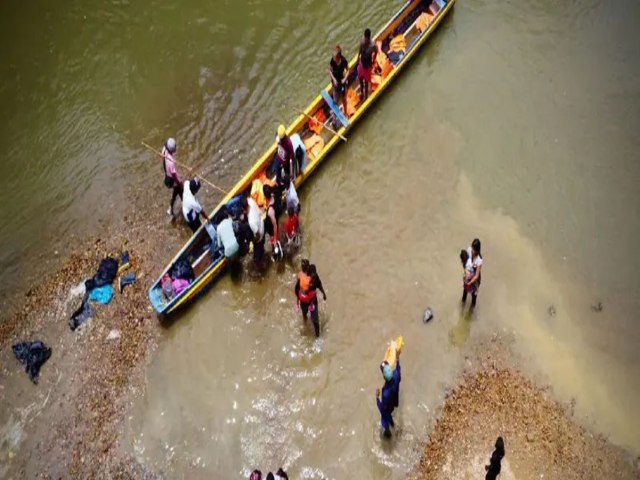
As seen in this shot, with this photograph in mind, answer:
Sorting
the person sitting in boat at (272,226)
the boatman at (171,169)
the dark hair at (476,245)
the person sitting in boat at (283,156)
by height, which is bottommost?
the dark hair at (476,245)

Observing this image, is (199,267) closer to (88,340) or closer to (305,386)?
(88,340)

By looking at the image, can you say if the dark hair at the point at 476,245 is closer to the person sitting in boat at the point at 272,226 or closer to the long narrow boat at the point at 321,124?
the person sitting in boat at the point at 272,226

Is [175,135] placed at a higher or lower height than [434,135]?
higher

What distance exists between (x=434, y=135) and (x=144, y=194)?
6.97 meters

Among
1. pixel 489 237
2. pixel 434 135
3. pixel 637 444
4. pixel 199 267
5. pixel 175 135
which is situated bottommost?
pixel 637 444

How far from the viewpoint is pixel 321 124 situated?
47.4 ft

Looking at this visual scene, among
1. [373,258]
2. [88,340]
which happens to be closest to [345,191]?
[373,258]

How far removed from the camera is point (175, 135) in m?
15.2

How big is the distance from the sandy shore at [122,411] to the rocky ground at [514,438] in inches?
0.7

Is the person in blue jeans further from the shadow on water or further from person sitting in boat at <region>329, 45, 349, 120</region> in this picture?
person sitting in boat at <region>329, 45, 349, 120</region>

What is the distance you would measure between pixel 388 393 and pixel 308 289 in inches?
91.7

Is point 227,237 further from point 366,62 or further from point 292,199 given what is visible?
point 366,62

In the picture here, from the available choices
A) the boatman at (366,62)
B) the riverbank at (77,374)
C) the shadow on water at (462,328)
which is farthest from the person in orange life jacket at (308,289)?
the boatman at (366,62)

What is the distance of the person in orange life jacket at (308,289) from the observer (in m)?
10.8
